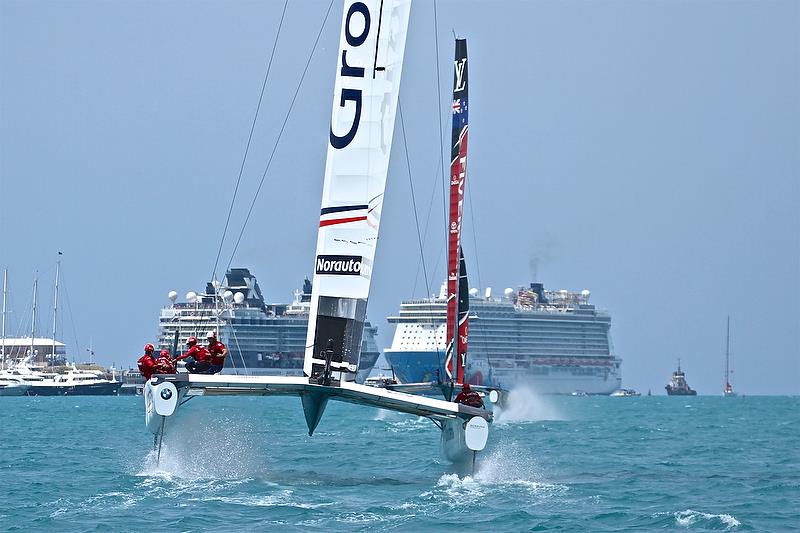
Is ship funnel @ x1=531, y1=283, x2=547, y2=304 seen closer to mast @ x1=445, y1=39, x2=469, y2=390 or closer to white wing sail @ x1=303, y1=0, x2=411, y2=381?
mast @ x1=445, y1=39, x2=469, y2=390

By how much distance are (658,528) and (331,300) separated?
5253 mm

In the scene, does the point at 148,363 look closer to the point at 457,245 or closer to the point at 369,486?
the point at 369,486

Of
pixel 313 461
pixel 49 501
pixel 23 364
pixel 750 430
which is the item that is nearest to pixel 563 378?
pixel 23 364

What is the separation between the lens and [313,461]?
961 inches

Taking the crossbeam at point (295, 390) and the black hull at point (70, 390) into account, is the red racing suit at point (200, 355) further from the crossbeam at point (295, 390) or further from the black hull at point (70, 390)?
the black hull at point (70, 390)

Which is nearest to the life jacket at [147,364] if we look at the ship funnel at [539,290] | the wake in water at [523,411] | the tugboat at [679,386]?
the wake in water at [523,411]

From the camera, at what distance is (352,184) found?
60.6 feet

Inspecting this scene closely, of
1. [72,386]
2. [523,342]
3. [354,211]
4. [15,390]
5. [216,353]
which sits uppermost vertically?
[523,342]

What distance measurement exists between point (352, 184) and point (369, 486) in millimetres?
4381

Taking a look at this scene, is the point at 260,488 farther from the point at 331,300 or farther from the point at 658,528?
the point at 658,528

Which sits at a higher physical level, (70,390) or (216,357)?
(70,390)

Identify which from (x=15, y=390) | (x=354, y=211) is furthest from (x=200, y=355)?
(x=15, y=390)

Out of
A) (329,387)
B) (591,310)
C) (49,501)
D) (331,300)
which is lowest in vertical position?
(49,501)

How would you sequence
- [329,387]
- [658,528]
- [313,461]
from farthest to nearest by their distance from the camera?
[313,461] < [329,387] < [658,528]
